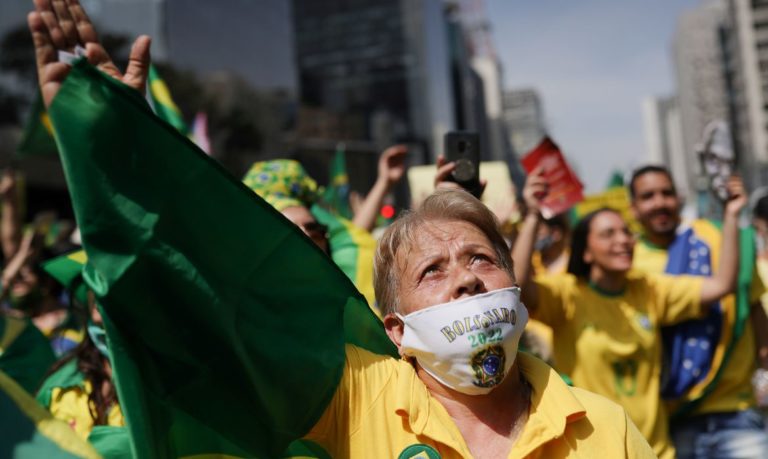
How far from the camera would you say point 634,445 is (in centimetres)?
199

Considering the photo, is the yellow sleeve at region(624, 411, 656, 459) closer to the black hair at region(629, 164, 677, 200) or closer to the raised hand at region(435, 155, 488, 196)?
the raised hand at region(435, 155, 488, 196)


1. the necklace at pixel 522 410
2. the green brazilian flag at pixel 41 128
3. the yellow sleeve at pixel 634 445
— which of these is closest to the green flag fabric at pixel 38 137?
the green brazilian flag at pixel 41 128

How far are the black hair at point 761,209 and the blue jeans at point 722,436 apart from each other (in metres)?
2.45

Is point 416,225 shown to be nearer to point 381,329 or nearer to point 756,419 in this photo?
point 381,329

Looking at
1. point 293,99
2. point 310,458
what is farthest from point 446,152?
point 293,99

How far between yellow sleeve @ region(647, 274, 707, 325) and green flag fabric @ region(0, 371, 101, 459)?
9.40 feet

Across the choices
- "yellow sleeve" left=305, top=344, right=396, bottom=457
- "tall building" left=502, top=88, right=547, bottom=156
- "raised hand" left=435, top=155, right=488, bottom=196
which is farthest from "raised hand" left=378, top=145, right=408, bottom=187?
"tall building" left=502, top=88, right=547, bottom=156

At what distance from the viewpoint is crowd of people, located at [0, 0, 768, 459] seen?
1.90m

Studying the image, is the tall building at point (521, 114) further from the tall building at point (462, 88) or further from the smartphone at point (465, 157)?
the smartphone at point (465, 157)

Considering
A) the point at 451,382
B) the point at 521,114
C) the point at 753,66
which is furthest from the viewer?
the point at 521,114

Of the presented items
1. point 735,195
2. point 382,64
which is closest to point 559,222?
point 735,195

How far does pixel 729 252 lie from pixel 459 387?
2566 millimetres

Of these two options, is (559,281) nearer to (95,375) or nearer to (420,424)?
(95,375)

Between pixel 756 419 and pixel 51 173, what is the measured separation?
25.0 meters
